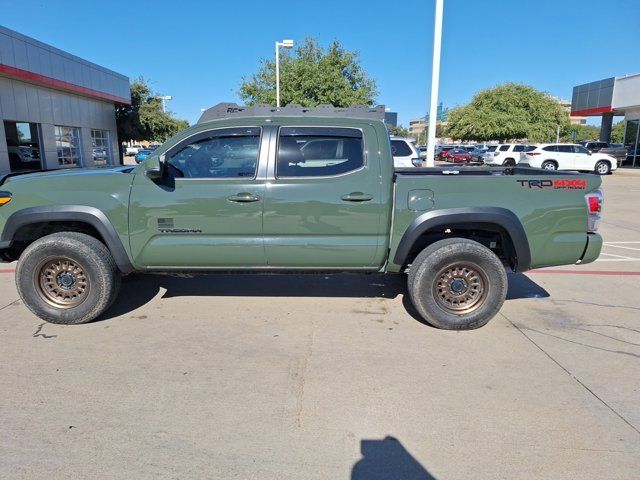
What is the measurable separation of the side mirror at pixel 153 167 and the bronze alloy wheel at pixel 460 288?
8.85 feet

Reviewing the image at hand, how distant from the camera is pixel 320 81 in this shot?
24.7 m

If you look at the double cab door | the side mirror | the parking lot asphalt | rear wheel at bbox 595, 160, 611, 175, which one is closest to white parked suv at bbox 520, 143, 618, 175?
rear wheel at bbox 595, 160, 611, 175

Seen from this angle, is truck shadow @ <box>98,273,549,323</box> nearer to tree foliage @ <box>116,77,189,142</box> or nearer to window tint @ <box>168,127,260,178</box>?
window tint @ <box>168,127,260,178</box>

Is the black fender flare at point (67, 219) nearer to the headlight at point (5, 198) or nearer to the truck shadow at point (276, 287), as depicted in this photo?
the headlight at point (5, 198)

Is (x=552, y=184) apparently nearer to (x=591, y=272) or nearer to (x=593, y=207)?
(x=593, y=207)

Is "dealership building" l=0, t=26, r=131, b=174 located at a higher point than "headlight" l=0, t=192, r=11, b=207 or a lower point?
higher

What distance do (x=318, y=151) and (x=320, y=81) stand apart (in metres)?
21.9

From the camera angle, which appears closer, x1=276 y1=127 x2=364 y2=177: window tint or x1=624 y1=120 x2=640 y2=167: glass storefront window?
x1=276 y1=127 x2=364 y2=177: window tint

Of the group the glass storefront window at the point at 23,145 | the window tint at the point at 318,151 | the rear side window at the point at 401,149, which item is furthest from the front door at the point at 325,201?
the glass storefront window at the point at 23,145

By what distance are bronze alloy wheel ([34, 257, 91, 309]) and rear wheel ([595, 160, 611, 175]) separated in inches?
1181

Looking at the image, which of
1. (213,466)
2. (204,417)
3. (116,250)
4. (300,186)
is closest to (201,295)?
(116,250)

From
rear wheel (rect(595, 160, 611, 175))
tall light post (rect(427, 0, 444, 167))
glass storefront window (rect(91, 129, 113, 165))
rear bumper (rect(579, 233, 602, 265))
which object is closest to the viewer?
rear bumper (rect(579, 233, 602, 265))

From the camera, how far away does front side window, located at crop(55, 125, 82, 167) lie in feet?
69.0

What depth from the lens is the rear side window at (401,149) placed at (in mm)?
13594
